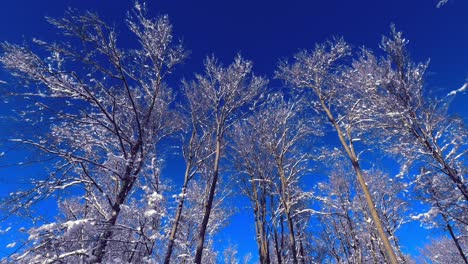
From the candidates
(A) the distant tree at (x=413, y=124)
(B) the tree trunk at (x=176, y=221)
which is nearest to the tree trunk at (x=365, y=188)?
(A) the distant tree at (x=413, y=124)

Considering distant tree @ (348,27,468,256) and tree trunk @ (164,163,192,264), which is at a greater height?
distant tree @ (348,27,468,256)

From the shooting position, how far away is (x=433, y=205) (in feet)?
30.2

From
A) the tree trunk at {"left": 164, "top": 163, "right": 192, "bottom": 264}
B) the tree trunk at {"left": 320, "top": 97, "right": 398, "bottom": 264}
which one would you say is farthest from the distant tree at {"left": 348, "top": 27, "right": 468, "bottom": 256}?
the tree trunk at {"left": 164, "top": 163, "right": 192, "bottom": 264}

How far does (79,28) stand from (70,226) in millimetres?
3491

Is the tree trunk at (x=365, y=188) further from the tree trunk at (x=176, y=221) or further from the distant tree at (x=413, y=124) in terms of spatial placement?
the tree trunk at (x=176, y=221)

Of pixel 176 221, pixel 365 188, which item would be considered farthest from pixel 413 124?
pixel 176 221

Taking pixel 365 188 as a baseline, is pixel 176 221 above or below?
below

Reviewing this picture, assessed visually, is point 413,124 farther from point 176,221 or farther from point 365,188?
point 176,221

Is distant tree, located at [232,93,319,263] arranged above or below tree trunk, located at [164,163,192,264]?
above

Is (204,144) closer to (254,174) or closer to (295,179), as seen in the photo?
(254,174)

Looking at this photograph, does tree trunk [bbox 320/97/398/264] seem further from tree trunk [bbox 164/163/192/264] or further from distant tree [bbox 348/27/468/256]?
tree trunk [bbox 164/163/192/264]

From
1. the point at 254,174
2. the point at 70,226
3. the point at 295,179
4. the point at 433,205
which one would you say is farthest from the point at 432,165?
the point at 70,226

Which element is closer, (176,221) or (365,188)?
(176,221)

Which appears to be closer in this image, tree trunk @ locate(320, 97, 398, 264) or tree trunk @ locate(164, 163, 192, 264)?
tree trunk @ locate(164, 163, 192, 264)
